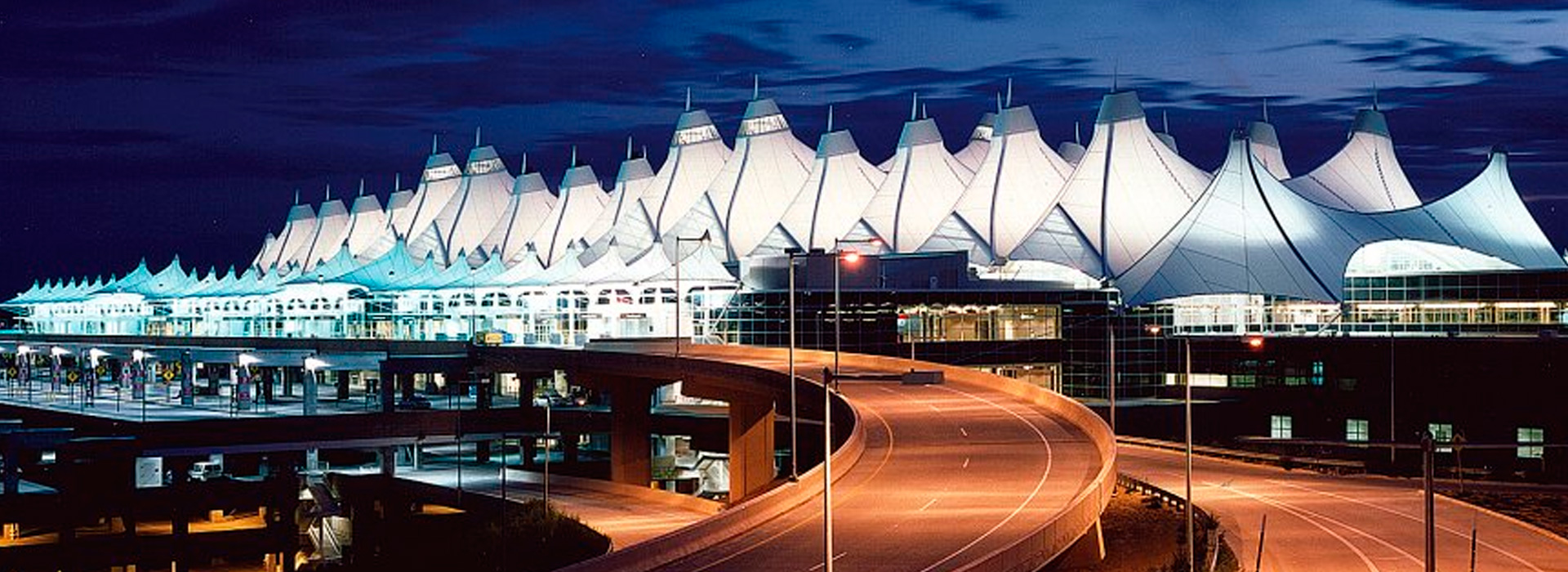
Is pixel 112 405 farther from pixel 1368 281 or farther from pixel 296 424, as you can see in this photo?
→ pixel 1368 281

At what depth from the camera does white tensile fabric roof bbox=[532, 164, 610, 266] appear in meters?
158

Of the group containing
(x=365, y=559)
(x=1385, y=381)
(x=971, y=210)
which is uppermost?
(x=971, y=210)

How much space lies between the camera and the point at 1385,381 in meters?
82.7

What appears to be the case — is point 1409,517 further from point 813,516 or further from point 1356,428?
point 1356,428

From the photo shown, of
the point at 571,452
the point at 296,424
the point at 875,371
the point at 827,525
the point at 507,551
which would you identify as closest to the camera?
the point at 827,525

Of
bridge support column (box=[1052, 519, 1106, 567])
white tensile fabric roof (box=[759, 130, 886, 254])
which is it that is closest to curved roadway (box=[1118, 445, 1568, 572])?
bridge support column (box=[1052, 519, 1106, 567])

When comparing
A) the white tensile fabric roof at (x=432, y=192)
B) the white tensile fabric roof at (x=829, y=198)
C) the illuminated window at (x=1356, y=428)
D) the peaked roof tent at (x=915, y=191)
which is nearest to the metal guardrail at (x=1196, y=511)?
the illuminated window at (x=1356, y=428)

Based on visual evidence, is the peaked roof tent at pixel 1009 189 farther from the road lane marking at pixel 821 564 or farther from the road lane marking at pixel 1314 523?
the road lane marking at pixel 821 564

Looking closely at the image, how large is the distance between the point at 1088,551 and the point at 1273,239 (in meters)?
61.1

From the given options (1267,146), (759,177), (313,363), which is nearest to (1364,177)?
(1267,146)

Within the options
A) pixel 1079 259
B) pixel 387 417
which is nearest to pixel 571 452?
pixel 387 417

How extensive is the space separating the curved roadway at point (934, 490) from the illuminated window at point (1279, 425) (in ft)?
105

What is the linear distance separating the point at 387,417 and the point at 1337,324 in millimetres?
45886

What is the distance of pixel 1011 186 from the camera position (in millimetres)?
116750
